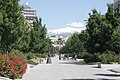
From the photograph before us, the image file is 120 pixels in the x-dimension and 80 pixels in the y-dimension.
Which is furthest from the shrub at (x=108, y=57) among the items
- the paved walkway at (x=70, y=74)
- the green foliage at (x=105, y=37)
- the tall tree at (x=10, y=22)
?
the tall tree at (x=10, y=22)

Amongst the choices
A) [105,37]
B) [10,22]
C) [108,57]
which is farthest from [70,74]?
[105,37]

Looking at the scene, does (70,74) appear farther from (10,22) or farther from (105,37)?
(105,37)

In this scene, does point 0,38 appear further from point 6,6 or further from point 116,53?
point 116,53

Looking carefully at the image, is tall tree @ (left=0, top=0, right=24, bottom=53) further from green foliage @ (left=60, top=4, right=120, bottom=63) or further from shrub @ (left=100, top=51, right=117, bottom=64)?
shrub @ (left=100, top=51, right=117, bottom=64)

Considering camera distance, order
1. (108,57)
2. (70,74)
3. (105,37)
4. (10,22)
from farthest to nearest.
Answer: (105,37) → (108,57) → (10,22) → (70,74)

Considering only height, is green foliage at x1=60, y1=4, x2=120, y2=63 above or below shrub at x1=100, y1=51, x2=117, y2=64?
above

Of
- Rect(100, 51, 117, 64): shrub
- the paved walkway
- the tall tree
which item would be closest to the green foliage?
Rect(100, 51, 117, 64): shrub

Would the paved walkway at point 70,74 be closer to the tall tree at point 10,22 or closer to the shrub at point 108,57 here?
the tall tree at point 10,22

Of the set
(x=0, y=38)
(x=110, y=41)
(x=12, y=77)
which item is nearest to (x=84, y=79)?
(x=12, y=77)

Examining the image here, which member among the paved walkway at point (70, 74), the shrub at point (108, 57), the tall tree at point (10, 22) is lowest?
the paved walkway at point (70, 74)

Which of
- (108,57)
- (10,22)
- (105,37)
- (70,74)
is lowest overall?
(70,74)

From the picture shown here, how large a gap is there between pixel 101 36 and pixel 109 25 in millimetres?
2915

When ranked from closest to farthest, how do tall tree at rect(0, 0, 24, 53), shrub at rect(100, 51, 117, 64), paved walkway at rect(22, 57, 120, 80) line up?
paved walkway at rect(22, 57, 120, 80) < tall tree at rect(0, 0, 24, 53) < shrub at rect(100, 51, 117, 64)

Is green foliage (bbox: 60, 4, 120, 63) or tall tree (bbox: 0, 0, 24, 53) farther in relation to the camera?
green foliage (bbox: 60, 4, 120, 63)
